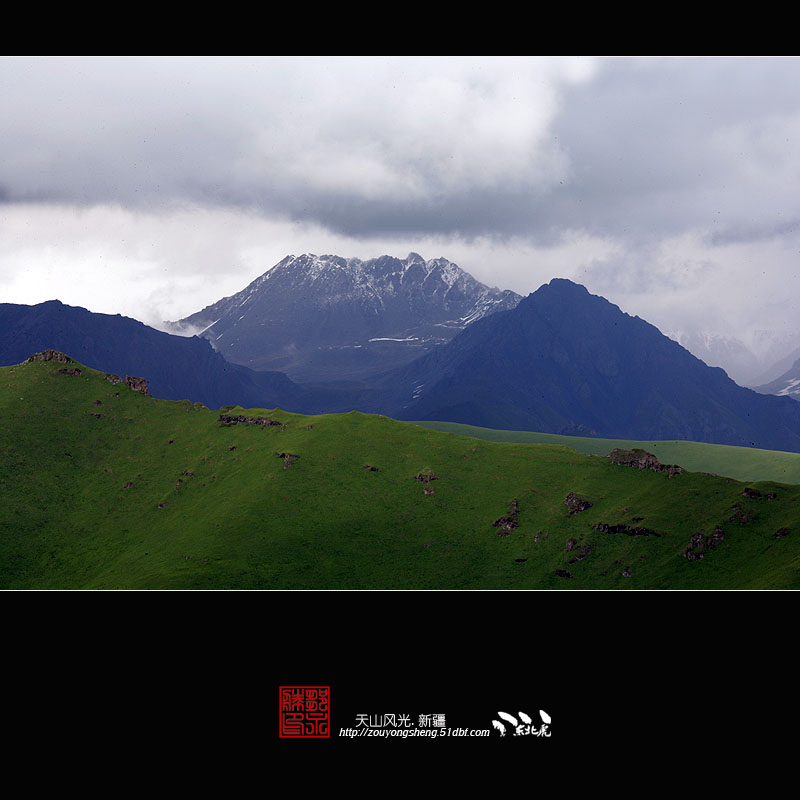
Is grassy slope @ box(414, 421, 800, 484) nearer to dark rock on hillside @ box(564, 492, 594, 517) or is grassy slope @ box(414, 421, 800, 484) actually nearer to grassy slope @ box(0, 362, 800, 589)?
grassy slope @ box(0, 362, 800, 589)

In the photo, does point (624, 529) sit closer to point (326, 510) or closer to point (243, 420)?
point (326, 510)

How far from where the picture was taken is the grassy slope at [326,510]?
212 feet

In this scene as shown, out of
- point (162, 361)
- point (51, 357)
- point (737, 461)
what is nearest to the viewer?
point (51, 357)

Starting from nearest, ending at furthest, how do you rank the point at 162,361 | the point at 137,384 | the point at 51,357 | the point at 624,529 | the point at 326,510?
the point at 624,529 < the point at 326,510 < the point at 137,384 < the point at 51,357 < the point at 162,361

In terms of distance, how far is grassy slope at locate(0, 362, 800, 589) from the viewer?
64688 mm

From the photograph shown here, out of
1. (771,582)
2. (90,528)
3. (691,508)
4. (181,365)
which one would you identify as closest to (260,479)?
(90,528)

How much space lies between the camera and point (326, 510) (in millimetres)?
79938

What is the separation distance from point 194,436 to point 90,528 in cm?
→ 2147

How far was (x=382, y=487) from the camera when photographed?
8325 cm

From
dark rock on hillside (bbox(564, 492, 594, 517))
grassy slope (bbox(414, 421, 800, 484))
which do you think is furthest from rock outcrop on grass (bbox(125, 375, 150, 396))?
grassy slope (bbox(414, 421, 800, 484))
